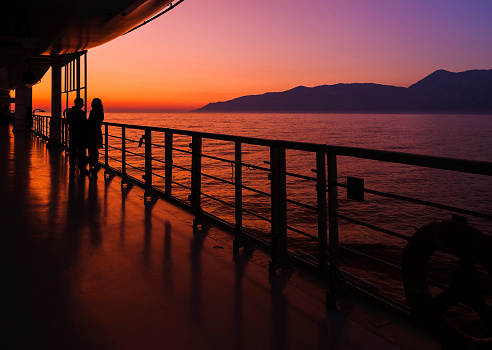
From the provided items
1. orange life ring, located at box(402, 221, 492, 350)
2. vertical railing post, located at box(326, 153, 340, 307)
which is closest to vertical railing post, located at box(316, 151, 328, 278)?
vertical railing post, located at box(326, 153, 340, 307)

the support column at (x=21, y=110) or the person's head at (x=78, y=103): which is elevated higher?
the support column at (x=21, y=110)

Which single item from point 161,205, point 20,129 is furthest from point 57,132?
point 20,129

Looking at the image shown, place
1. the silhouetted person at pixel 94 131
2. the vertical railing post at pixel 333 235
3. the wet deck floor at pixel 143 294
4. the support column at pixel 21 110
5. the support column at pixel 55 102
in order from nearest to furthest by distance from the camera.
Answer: the wet deck floor at pixel 143 294 → the vertical railing post at pixel 333 235 → the silhouetted person at pixel 94 131 → the support column at pixel 55 102 → the support column at pixel 21 110

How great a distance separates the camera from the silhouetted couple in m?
6.82

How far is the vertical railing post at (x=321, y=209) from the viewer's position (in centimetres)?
231

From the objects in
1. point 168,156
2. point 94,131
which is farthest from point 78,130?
point 168,156

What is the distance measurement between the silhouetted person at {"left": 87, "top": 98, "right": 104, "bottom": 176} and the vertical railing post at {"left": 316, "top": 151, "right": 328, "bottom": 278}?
5142mm

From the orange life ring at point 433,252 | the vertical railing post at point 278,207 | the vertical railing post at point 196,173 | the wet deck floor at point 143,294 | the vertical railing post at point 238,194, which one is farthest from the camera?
the vertical railing post at point 196,173

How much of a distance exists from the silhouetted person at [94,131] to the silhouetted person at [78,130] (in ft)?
0.31

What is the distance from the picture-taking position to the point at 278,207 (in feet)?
8.93

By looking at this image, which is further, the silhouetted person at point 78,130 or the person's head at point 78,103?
the person's head at point 78,103

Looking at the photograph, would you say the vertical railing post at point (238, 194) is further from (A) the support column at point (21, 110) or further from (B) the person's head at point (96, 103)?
(A) the support column at point (21, 110)

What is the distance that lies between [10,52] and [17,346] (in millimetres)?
10532

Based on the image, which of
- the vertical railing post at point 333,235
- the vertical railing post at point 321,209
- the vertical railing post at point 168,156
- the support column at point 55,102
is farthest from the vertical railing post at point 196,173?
the support column at point 55,102
